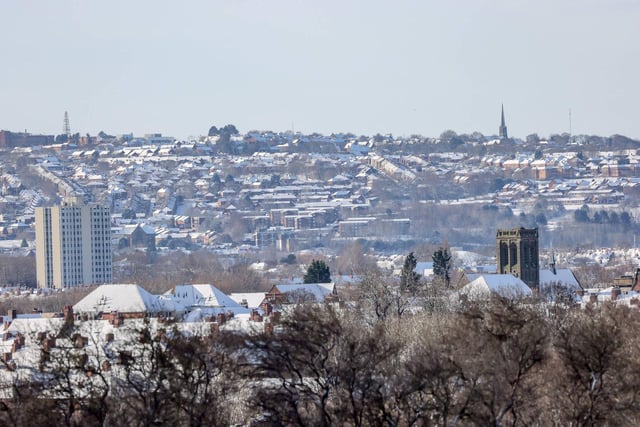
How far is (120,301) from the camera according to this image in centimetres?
8900

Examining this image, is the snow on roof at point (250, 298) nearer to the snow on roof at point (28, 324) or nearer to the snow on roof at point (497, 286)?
the snow on roof at point (497, 286)

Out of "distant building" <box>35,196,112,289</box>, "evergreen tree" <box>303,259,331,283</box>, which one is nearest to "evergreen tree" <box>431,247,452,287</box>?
"evergreen tree" <box>303,259,331,283</box>

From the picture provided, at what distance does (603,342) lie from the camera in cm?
4512

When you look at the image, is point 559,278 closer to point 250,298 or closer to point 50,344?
point 250,298

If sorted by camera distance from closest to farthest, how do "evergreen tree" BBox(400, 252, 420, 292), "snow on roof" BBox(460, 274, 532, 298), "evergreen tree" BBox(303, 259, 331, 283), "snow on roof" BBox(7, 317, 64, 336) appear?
"snow on roof" BBox(7, 317, 64, 336) → "snow on roof" BBox(460, 274, 532, 298) → "evergreen tree" BBox(400, 252, 420, 292) → "evergreen tree" BBox(303, 259, 331, 283)

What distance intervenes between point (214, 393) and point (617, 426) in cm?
711

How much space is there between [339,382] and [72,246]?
118905mm

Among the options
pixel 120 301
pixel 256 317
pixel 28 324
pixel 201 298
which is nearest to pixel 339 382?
pixel 256 317

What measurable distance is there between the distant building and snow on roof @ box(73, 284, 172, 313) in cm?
5928

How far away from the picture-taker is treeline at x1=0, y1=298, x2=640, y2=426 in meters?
41.2

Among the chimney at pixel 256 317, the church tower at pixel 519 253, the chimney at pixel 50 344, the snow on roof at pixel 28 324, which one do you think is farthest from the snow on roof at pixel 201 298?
the chimney at pixel 50 344

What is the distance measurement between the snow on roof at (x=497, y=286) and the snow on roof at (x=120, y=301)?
1105cm

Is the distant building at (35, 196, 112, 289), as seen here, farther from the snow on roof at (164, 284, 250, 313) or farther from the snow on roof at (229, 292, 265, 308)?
the snow on roof at (164, 284, 250, 313)

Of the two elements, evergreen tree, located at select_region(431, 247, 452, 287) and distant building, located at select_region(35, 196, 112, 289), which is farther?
distant building, located at select_region(35, 196, 112, 289)
